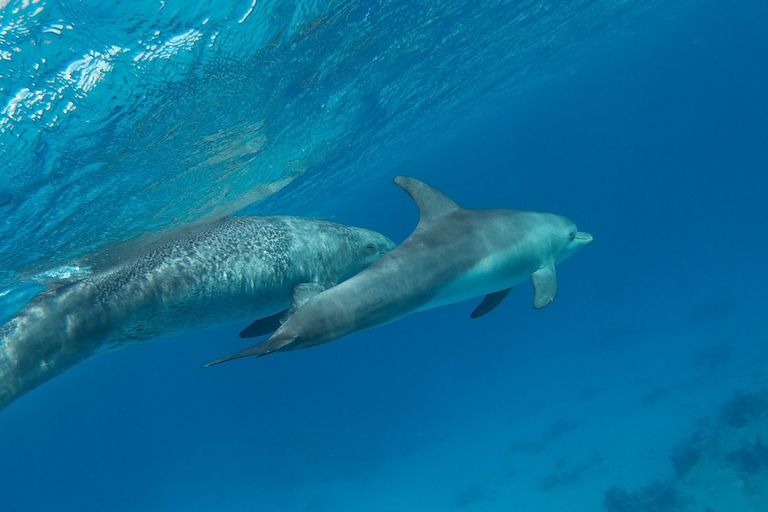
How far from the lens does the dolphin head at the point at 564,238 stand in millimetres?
6558

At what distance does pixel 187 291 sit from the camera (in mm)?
5094

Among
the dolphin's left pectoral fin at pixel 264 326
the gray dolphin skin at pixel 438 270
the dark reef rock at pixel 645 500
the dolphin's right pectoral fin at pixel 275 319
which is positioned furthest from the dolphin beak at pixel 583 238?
the dark reef rock at pixel 645 500

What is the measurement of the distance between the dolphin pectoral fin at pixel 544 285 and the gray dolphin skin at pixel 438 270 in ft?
0.04

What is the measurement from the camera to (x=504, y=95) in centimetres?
3581

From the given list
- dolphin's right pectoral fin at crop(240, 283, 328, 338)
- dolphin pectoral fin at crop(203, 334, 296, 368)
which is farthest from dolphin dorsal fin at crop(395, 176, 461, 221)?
dolphin pectoral fin at crop(203, 334, 296, 368)

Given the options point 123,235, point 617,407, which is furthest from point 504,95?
point 123,235

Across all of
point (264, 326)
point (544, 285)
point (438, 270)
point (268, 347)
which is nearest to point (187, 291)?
point (264, 326)

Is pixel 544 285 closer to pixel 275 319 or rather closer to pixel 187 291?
pixel 275 319

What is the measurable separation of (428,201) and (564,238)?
2.57m

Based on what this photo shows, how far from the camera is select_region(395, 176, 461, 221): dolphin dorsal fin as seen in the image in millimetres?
5246

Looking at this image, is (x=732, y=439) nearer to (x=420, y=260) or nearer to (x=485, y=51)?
(x=485, y=51)

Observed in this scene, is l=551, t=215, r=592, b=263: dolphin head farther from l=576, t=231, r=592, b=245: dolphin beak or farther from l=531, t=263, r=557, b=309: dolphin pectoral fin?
l=531, t=263, r=557, b=309: dolphin pectoral fin

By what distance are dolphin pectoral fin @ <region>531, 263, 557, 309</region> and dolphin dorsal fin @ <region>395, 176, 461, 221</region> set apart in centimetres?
171

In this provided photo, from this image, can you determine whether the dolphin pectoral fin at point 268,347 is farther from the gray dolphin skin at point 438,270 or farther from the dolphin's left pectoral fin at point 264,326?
the dolphin's left pectoral fin at point 264,326
